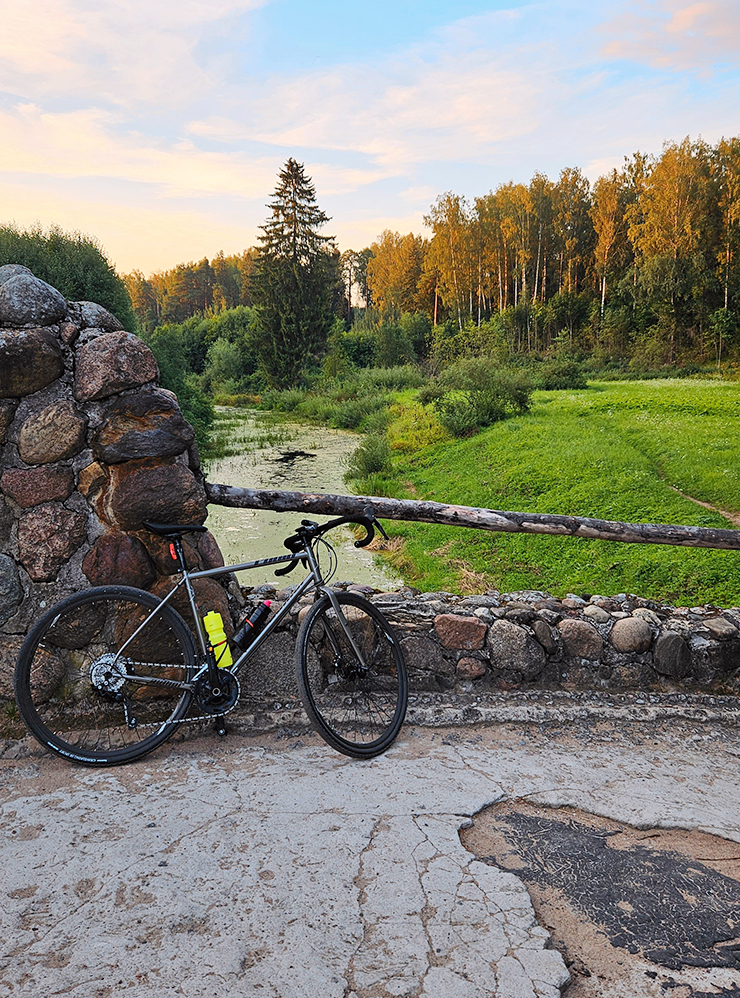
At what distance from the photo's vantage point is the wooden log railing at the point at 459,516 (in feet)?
11.3

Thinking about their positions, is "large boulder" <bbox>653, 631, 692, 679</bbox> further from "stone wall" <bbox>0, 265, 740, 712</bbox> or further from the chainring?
the chainring

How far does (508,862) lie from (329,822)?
61cm


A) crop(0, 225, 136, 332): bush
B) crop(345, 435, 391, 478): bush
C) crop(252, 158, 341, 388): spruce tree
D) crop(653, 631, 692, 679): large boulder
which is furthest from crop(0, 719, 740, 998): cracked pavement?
crop(252, 158, 341, 388): spruce tree

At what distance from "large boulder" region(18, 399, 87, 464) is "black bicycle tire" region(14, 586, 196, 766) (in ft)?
2.03

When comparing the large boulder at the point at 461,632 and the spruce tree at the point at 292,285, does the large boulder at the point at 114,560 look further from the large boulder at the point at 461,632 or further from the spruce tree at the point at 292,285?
the spruce tree at the point at 292,285

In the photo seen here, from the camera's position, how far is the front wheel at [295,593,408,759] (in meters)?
3.06

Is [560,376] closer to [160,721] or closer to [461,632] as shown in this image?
[461,632]

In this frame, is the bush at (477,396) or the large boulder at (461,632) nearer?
the large boulder at (461,632)

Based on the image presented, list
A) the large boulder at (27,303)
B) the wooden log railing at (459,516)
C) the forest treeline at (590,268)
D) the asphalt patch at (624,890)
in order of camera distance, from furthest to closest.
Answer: the forest treeline at (590,268)
the wooden log railing at (459,516)
the large boulder at (27,303)
the asphalt patch at (624,890)

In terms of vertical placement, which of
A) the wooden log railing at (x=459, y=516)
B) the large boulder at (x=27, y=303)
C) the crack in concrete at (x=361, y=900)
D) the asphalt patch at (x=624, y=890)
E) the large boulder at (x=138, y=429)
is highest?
the large boulder at (x=27, y=303)

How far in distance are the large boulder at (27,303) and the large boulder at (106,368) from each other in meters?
0.19

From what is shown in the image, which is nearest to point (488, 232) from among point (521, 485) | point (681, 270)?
point (681, 270)

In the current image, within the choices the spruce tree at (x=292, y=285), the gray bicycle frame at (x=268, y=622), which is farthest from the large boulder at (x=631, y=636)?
the spruce tree at (x=292, y=285)

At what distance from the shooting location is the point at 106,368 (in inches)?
115
